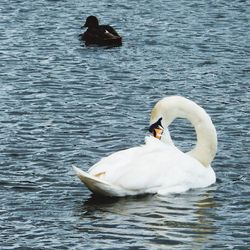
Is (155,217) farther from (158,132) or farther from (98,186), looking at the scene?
(158,132)

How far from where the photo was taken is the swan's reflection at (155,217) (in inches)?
588

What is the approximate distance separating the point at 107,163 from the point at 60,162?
5.71 ft

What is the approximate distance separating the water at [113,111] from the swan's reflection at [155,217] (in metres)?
0.01

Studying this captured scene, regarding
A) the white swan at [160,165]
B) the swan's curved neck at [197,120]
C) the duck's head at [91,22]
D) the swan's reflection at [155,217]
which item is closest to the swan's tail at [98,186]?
the white swan at [160,165]

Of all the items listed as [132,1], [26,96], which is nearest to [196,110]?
[26,96]

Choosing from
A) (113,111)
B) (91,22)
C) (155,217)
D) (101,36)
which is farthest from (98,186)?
(91,22)

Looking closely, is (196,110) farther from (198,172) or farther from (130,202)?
(130,202)

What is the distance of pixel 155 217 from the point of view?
51.7 feet

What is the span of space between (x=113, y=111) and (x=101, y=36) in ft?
29.6

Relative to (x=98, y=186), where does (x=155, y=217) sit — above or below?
below

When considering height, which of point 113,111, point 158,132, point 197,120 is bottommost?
point 113,111

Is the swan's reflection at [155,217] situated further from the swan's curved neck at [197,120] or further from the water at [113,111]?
the swan's curved neck at [197,120]

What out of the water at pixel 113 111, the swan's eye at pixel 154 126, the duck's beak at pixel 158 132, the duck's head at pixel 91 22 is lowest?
the duck's head at pixel 91 22

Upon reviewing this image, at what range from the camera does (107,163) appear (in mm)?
16844
